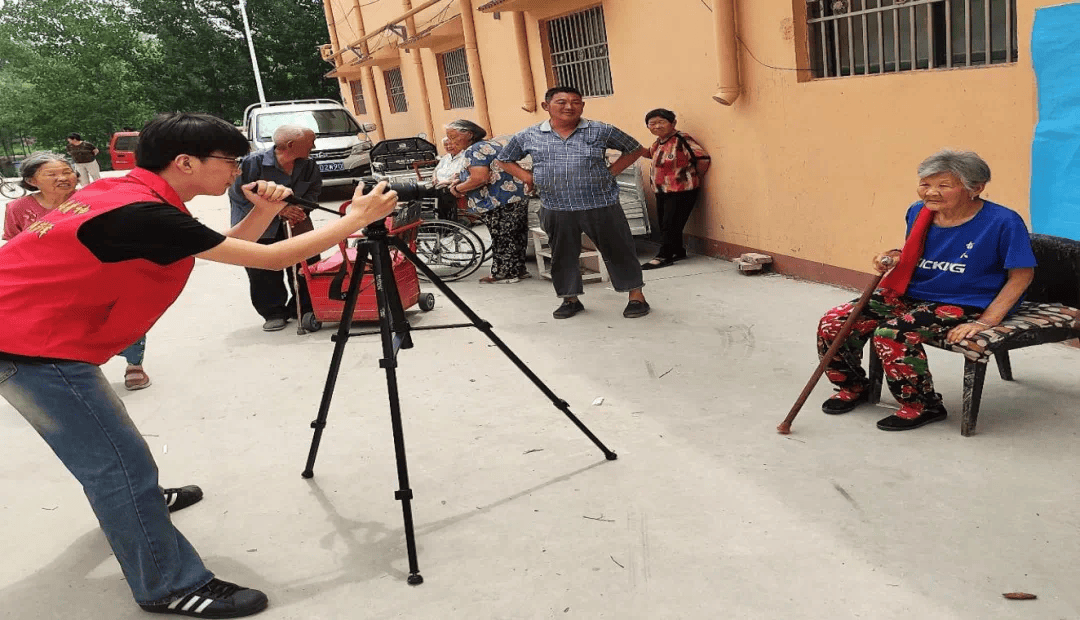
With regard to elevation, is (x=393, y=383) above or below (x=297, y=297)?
above

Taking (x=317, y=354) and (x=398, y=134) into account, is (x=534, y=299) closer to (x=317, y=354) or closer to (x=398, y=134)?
(x=317, y=354)

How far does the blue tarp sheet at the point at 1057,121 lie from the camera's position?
397 cm

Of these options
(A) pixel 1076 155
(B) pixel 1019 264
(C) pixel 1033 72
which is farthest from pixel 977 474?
(C) pixel 1033 72

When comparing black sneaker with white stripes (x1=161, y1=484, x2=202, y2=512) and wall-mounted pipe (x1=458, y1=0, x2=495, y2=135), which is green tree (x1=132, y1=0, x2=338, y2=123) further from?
black sneaker with white stripes (x1=161, y1=484, x2=202, y2=512)

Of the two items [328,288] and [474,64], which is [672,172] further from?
[474,64]

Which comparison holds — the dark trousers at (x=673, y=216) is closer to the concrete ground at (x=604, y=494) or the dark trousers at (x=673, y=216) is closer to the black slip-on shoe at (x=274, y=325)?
the concrete ground at (x=604, y=494)

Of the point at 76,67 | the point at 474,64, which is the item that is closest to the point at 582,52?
the point at 474,64

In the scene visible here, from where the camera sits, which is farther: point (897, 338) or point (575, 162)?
point (575, 162)

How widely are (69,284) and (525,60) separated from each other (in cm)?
797

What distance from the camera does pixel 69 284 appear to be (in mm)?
2381

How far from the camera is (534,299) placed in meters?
6.65

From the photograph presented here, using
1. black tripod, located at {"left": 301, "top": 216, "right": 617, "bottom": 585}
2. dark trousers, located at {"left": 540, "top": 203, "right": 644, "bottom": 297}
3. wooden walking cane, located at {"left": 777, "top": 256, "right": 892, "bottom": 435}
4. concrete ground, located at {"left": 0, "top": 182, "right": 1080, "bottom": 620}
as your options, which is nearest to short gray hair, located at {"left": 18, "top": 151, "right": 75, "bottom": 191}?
concrete ground, located at {"left": 0, "top": 182, "right": 1080, "bottom": 620}

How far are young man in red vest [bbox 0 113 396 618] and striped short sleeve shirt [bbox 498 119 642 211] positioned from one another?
9.89 feet

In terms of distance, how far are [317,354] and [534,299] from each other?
1.81 meters
